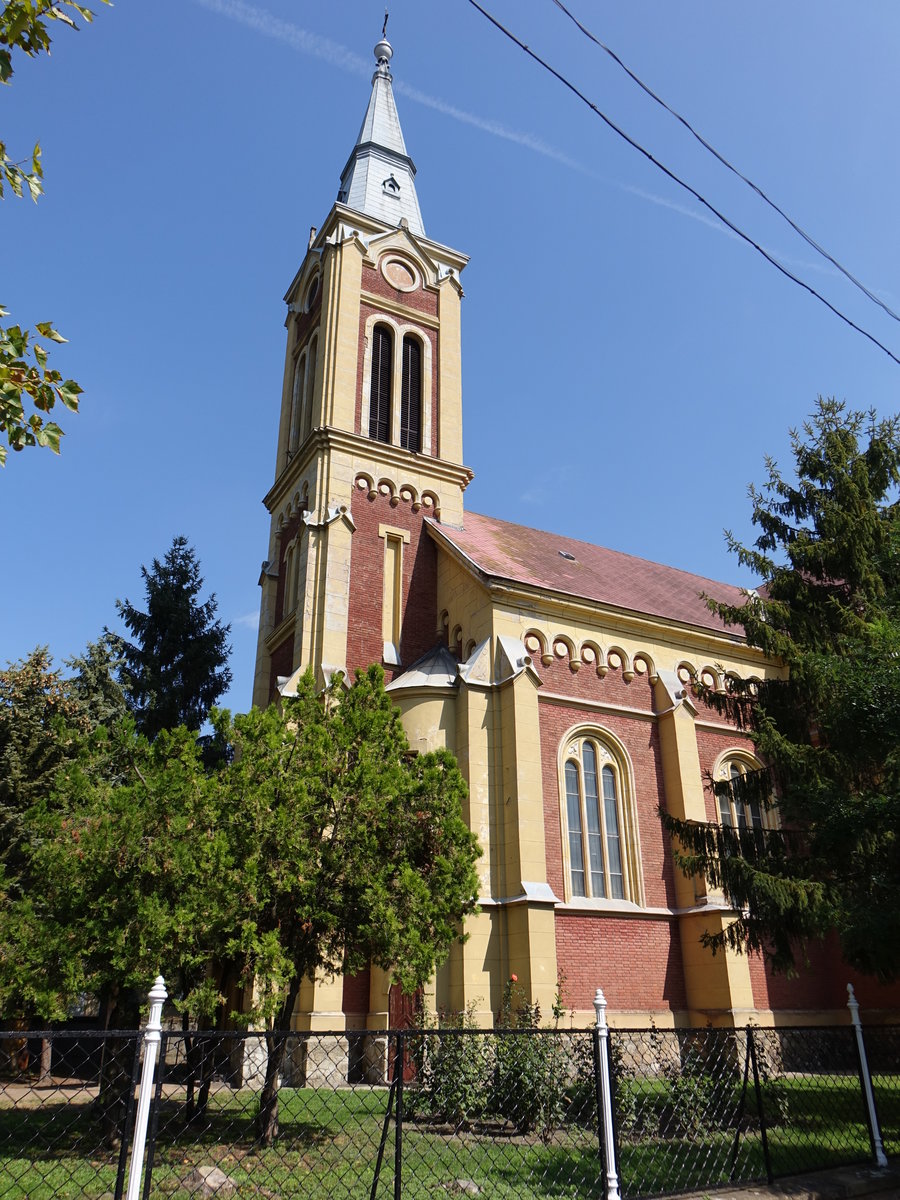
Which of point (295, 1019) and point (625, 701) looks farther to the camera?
point (625, 701)

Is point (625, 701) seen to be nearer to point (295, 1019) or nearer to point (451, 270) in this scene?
point (295, 1019)

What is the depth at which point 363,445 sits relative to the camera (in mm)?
22469

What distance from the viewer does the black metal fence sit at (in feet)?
25.2

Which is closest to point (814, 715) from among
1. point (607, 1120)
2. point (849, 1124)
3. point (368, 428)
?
point (849, 1124)

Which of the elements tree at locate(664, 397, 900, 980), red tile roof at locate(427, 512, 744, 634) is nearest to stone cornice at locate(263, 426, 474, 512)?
red tile roof at locate(427, 512, 744, 634)

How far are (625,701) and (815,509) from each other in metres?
6.57

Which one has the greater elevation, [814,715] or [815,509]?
[815,509]

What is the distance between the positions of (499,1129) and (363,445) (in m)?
16.3

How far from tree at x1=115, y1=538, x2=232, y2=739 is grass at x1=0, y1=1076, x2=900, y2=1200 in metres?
18.3

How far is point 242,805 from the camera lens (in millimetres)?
10203

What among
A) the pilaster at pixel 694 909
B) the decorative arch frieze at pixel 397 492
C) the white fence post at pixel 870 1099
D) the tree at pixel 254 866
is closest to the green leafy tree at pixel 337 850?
the tree at pixel 254 866

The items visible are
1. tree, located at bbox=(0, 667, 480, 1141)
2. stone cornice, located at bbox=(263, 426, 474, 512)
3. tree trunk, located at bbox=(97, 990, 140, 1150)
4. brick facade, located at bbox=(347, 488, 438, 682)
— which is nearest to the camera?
tree trunk, located at bbox=(97, 990, 140, 1150)

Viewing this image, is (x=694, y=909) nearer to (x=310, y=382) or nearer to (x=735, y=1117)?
(x=735, y=1117)

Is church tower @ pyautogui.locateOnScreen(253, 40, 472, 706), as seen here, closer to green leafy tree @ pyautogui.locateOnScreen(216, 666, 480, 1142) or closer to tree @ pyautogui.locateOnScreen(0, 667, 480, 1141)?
green leafy tree @ pyautogui.locateOnScreen(216, 666, 480, 1142)
